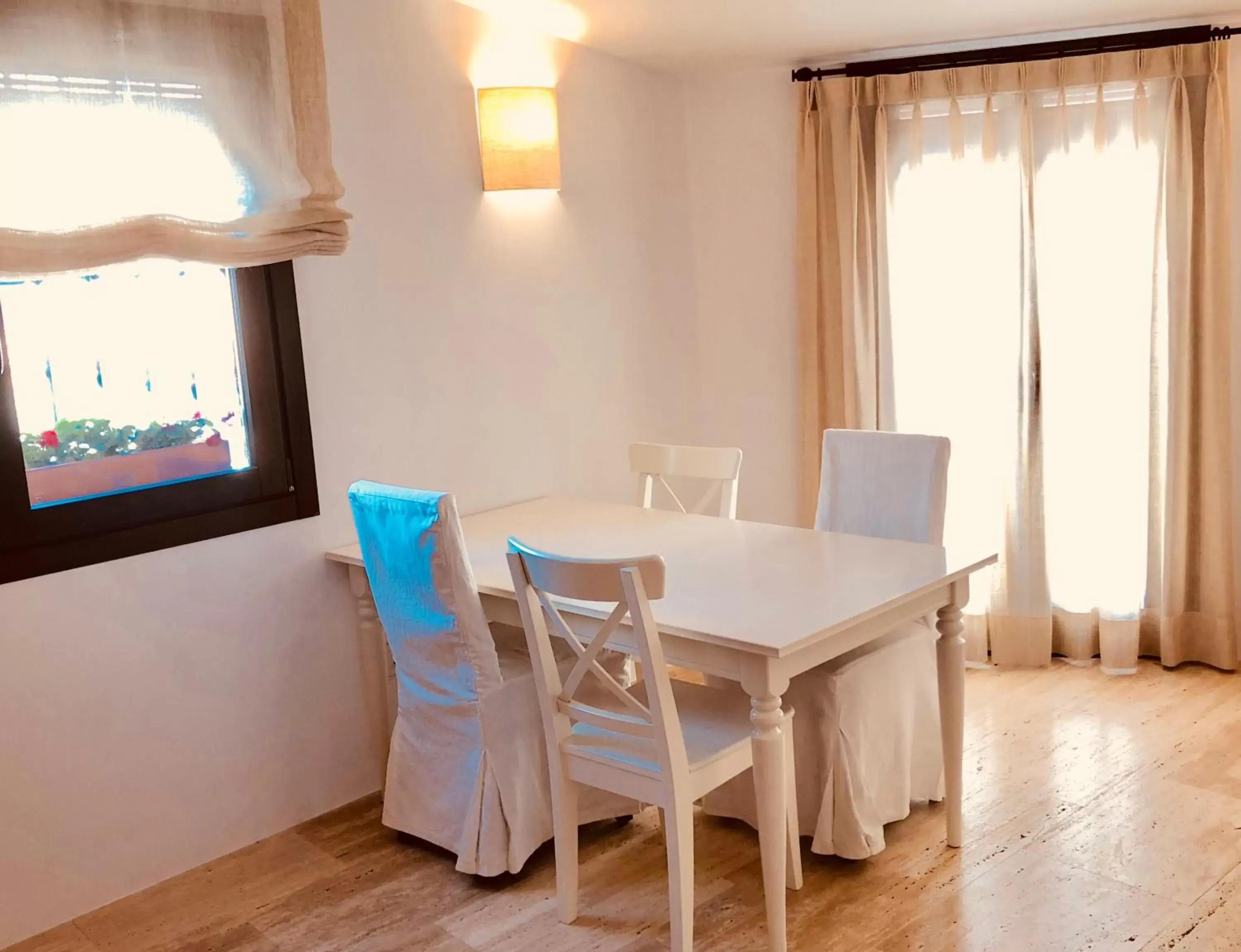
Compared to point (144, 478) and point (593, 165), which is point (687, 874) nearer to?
point (144, 478)

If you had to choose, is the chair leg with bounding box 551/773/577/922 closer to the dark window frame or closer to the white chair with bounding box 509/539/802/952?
the white chair with bounding box 509/539/802/952

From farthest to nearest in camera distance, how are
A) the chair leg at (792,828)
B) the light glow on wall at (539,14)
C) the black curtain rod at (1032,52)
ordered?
the black curtain rod at (1032,52), the light glow on wall at (539,14), the chair leg at (792,828)

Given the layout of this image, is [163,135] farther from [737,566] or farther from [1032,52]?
[1032,52]

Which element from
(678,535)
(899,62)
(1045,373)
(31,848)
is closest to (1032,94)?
(899,62)

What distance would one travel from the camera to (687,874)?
7.61ft

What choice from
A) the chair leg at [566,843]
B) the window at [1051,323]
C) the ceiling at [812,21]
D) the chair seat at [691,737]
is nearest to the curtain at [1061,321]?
the window at [1051,323]

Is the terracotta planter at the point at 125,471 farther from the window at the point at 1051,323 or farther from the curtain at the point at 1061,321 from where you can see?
the window at the point at 1051,323

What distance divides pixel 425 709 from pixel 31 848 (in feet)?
3.02

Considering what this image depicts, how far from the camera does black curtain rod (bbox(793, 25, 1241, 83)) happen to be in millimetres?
3629

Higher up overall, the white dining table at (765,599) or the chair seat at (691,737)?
the white dining table at (765,599)

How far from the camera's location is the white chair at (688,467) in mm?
3445

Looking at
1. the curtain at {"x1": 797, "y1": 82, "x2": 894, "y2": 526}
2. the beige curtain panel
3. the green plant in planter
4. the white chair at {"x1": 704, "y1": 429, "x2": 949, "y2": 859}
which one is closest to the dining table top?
the white chair at {"x1": 704, "y1": 429, "x2": 949, "y2": 859}

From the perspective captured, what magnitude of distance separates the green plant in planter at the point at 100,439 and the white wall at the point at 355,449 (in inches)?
10.4

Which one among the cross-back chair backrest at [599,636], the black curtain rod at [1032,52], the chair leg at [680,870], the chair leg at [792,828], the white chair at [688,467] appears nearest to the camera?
the cross-back chair backrest at [599,636]
